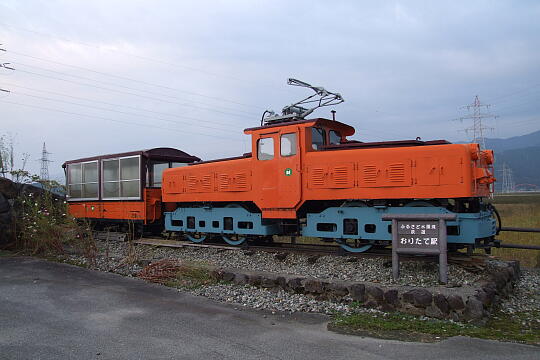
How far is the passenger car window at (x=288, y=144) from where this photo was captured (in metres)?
9.48

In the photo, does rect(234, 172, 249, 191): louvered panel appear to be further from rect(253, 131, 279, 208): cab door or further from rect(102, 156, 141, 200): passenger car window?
rect(102, 156, 141, 200): passenger car window

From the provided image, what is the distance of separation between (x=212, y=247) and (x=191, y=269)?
259cm

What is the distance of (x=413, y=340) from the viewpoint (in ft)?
16.3

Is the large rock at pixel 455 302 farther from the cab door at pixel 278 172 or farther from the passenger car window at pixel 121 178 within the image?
the passenger car window at pixel 121 178

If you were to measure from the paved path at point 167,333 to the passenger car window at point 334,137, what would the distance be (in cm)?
519

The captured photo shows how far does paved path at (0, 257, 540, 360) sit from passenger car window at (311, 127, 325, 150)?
4430 mm

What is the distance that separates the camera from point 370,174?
8.36 m

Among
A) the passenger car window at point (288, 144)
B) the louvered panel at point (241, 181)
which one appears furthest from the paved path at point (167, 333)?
the passenger car window at point (288, 144)

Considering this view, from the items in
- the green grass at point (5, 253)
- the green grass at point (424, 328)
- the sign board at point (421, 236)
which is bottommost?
the green grass at point (424, 328)

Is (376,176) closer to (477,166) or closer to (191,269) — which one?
(477,166)

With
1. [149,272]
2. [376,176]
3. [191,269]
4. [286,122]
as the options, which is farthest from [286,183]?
[149,272]

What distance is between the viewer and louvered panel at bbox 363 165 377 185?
831 centimetres

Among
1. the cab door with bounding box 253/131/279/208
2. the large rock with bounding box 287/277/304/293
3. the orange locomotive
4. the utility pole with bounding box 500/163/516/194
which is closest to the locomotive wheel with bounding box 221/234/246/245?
the orange locomotive

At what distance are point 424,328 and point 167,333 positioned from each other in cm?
322
